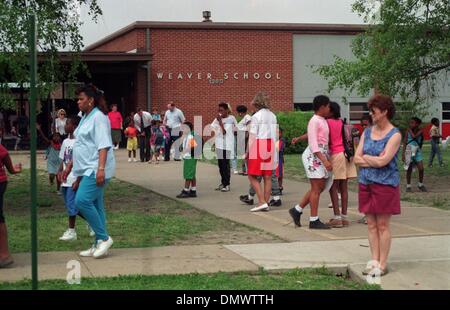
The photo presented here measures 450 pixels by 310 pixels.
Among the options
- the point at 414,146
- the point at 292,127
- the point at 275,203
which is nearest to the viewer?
the point at 275,203

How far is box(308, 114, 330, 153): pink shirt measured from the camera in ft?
34.6

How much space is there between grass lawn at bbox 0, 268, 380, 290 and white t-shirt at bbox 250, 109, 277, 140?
5.11 m

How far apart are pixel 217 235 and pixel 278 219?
185 cm

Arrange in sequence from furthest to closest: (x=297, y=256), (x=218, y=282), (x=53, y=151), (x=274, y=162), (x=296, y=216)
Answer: (x=53, y=151) < (x=274, y=162) < (x=296, y=216) < (x=297, y=256) < (x=218, y=282)

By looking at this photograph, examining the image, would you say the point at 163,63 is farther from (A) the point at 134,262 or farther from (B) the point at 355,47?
(A) the point at 134,262

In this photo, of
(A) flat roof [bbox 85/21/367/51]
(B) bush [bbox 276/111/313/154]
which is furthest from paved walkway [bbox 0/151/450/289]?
(A) flat roof [bbox 85/21/367/51]

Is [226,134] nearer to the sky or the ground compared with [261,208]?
nearer to the sky

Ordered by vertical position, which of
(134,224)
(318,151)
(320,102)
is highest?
(320,102)

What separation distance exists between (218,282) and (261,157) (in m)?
5.35

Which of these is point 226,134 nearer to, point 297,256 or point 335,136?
point 335,136

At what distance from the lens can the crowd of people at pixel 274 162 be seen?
7.72 m

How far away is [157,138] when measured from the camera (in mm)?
25000

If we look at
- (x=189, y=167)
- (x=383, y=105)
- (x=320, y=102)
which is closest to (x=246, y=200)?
(x=189, y=167)

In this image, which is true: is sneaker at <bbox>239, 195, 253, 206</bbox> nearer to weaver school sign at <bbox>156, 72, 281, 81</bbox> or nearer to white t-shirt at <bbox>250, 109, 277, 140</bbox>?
white t-shirt at <bbox>250, 109, 277, 140</bbox>
